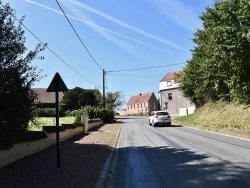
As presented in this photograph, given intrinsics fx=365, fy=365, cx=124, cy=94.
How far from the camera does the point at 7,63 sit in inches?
422

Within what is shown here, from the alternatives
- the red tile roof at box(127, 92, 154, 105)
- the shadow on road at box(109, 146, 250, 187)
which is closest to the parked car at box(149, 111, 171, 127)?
the shadow on road at box(109, 146, 250, 187)

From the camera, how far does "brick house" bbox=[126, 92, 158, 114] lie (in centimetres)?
11488

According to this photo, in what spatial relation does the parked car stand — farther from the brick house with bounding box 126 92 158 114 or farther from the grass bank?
the brick house with bounding box 126 92 158 114

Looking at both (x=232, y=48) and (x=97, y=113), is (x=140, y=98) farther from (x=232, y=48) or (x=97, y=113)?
(x=232, y=48)

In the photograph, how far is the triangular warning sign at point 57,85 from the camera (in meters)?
10.3

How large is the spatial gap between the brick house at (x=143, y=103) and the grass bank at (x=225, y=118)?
7314 centimetres

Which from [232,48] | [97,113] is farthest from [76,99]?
[232,48]

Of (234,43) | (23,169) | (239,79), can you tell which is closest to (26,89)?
(23,169)

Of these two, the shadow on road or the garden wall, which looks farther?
the garden wall

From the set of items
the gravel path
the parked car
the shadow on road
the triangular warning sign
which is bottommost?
the shadow on road

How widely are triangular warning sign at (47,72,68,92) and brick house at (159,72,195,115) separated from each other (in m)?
61.9

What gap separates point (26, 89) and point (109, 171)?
12.2ft

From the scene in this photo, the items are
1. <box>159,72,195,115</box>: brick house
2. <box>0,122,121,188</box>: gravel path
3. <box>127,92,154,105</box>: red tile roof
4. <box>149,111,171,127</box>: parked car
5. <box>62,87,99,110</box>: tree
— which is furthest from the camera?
<box>127,92,154,105</box>: red tile roof

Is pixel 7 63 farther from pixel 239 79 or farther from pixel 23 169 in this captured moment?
pixel 239 79
